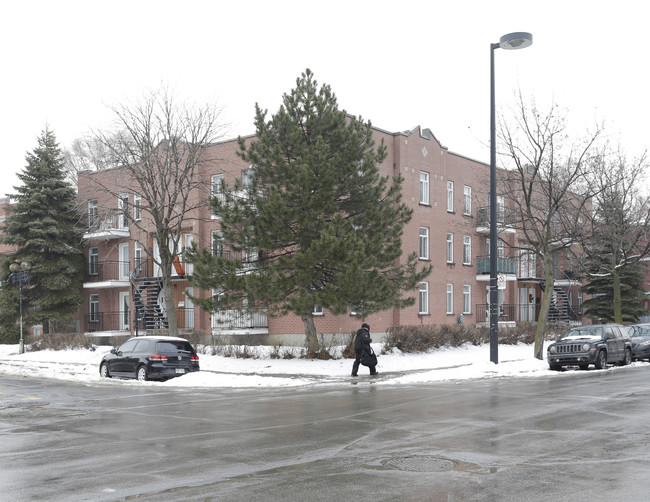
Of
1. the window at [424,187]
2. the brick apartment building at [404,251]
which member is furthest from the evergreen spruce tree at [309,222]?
the window at [424,187]

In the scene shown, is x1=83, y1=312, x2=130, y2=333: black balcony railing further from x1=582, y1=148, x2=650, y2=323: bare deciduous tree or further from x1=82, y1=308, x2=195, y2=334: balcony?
x1=582, y1=148, x2=650, y2=323: bare deciduous tree

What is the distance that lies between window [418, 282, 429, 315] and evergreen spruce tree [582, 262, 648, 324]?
12.6 metres

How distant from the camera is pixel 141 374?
71.9 feet

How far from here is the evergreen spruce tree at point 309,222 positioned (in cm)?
2322

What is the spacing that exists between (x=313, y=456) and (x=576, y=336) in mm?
18331

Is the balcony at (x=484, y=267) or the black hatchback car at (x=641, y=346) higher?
the balcony at (x=484, y=267)

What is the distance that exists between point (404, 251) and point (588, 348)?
14099 mm

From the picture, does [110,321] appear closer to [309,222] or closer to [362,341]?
[309,222]

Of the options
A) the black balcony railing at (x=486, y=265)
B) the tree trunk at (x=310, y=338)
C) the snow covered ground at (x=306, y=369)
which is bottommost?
the snow covered ground at (x=306, y=369)

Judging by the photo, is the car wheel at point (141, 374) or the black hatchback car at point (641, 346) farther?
the black hatchback car at point (641, 346)

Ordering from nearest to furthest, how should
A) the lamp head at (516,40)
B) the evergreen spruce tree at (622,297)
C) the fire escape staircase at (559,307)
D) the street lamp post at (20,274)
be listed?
the lamp head at (516,40), the street lamp post at (20,274), the evergreen spruce tree at (622,297), the fire escape staircase at (559,307)

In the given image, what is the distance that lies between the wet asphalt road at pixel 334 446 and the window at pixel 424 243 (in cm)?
2163


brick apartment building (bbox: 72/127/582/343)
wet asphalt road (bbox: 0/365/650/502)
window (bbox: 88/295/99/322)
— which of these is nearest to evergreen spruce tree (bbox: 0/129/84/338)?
brick apartment building (bbox: 72/127/582/343)

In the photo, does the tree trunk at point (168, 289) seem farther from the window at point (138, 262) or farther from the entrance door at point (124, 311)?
the entrance door at point (124, 311)
